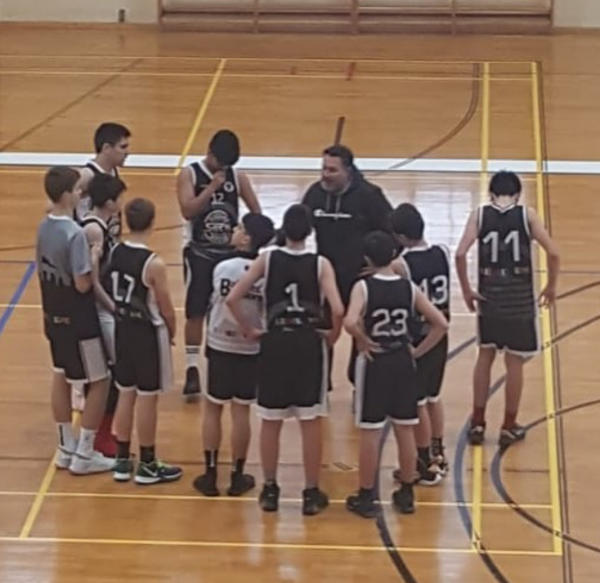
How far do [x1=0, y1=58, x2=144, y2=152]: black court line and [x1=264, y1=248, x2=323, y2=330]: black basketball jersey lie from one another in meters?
7.33

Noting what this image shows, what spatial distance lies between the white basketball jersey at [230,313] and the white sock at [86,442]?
91cm

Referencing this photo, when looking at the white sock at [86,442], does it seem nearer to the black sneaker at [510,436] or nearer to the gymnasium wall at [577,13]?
the black sneaker at [510,436]

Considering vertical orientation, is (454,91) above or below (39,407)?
above

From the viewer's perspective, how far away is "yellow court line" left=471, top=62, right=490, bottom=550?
701cm

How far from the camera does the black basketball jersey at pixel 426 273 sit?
7.06 meters

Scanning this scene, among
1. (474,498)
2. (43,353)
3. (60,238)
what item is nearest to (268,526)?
(474,498)

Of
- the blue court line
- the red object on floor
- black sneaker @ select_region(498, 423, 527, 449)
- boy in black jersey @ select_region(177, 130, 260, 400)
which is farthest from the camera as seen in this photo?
the blue court line

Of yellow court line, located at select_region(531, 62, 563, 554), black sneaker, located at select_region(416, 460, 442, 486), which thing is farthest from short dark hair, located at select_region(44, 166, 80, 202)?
yellow court line, located at select_region(531, 62, 563, 554)

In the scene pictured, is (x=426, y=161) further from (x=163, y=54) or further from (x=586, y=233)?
(x=163, y=54)

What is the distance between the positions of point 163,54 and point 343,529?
37.1ft

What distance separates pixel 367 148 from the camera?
13438 millimetres

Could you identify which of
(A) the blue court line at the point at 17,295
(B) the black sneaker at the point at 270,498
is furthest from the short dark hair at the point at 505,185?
(A) the blue court line at the point at 17,295

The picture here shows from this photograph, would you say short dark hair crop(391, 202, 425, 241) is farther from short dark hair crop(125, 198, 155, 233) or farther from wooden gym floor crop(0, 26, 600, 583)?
wooden gym floor crop(0, 26, 600, 583)

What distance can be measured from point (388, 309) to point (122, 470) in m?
1.75
